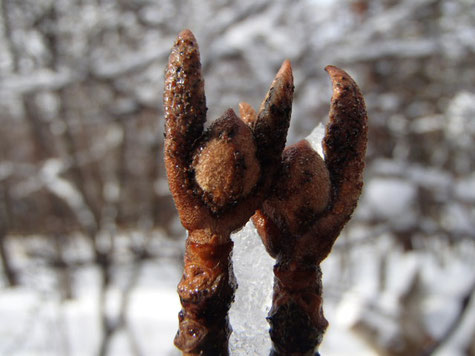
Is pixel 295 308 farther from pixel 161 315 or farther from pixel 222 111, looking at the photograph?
pixel 161 315

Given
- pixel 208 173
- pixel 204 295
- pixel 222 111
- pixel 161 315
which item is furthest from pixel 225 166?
pixel 161 315

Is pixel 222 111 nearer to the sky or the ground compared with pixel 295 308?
nearer to the sky

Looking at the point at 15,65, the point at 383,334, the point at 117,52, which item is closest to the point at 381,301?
the point at 383,334

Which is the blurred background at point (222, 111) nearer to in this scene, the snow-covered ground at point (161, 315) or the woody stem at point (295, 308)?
the snow-covered ground at point (161, 315)

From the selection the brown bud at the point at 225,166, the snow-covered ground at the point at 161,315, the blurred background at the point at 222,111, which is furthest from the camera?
the snow-covered ground at the point at 161,315

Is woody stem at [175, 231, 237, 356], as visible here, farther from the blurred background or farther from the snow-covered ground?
the snow-covered ground

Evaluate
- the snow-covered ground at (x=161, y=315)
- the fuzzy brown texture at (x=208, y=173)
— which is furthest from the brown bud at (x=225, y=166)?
the snow-covered ground at (x=161, y=315)
